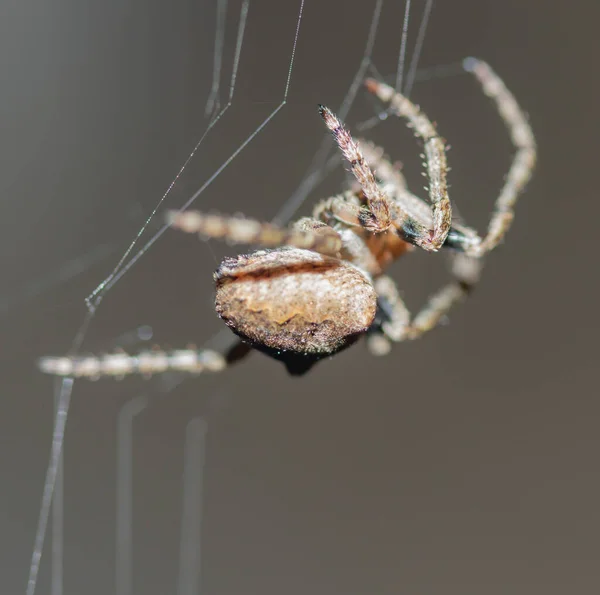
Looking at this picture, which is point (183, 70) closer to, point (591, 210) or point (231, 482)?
point (231, 482)

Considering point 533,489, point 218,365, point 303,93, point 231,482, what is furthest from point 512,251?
point 218,365

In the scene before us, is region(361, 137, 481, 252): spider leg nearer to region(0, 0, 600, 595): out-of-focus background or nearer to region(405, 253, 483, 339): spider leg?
region(405, 253, 483, 339): spider leg

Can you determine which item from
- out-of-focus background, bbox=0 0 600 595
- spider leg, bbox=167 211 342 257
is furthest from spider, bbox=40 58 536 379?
out-of-focus background, bbox=0 0 600 595

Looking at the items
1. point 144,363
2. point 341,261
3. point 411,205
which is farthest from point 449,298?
point 144,363

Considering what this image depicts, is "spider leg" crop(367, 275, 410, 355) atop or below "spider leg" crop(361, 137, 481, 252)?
below

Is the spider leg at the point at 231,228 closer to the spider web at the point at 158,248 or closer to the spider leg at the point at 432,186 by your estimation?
the spider leg at the point at 432,186

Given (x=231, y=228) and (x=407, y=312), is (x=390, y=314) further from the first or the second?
(x=231, y=228)
